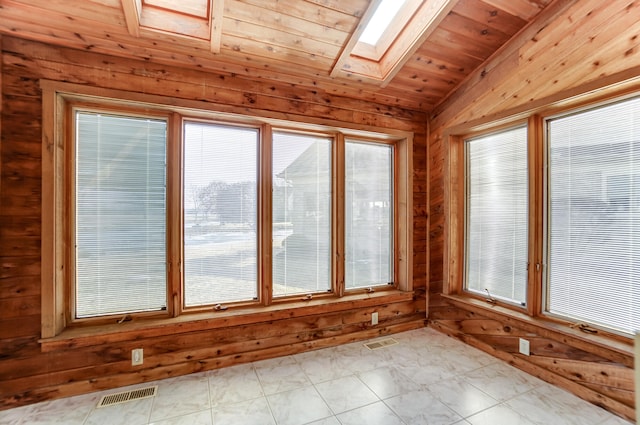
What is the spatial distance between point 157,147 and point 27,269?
1.23 metres

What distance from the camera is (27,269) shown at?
76.9 inches

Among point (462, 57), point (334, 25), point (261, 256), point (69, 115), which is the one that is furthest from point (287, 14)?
point (261, 256)

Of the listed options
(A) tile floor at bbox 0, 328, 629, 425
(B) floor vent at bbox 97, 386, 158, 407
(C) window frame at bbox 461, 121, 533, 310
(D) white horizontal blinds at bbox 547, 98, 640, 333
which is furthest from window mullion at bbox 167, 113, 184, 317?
(D) white horizontal blinds at bbox 547, 98, 640, 333

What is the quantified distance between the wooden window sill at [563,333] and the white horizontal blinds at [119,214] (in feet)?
9.70

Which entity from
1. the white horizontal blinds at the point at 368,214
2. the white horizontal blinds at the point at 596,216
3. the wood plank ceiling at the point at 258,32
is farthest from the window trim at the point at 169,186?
the white horizontal blinds at the point at 596,216

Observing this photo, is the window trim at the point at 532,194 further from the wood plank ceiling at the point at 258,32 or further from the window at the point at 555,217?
the wood plank ceiling at the point at 258,32

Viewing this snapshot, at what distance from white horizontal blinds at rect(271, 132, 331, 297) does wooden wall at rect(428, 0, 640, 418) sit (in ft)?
4.46

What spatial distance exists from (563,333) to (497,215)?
110 cm

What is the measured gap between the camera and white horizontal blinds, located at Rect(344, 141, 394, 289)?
308 cm

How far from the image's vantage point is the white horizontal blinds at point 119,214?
2.18 metres

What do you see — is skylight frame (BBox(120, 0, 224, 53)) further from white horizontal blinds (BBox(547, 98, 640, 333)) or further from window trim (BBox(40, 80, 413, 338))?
white horizontal blinds (BBox(547, 98, 640, 333))

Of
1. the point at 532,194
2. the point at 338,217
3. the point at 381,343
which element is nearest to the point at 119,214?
the point at 338,217

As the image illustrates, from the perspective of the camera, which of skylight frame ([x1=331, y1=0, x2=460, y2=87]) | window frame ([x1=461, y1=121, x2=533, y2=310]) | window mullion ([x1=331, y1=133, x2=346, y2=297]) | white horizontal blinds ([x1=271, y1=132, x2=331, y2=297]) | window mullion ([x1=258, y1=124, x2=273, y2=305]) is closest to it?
skylight frame ([x1=331, y1=0, x2=460, y2=87])

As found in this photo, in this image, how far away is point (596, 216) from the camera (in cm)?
208
